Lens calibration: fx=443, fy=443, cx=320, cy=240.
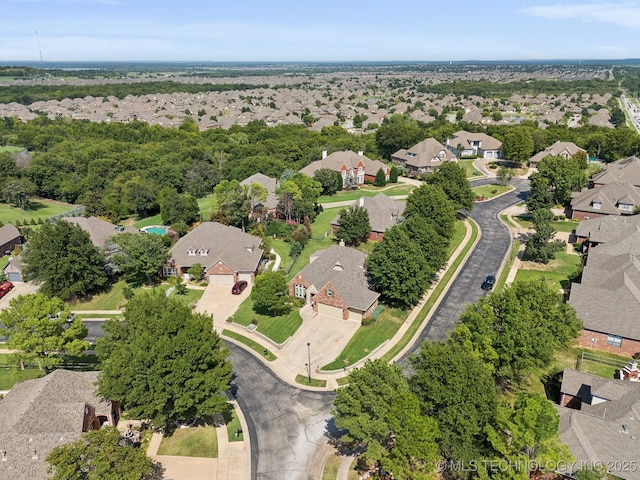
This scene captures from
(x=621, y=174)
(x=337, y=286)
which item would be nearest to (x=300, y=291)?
(x=337, y=286)

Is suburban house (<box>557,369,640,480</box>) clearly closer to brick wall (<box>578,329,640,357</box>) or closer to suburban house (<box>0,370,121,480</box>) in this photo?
brick wall (<box>578,329,640,357</box>)

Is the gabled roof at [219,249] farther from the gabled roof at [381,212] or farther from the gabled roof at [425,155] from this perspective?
the gabled roof at [425,155]

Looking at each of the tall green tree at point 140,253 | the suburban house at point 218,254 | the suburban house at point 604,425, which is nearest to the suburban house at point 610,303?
the suburban house at point 604,425

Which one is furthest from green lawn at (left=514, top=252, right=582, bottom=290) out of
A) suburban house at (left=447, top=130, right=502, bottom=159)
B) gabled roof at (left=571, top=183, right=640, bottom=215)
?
suburban house at (left=447, top=130, right=502, bottom=159)

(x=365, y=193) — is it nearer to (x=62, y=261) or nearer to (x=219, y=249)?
(x=219, y=249)

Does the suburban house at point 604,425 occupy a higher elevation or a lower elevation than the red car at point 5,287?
higher

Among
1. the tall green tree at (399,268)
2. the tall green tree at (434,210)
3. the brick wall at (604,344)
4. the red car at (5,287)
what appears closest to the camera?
the brick wall at (604,344)
